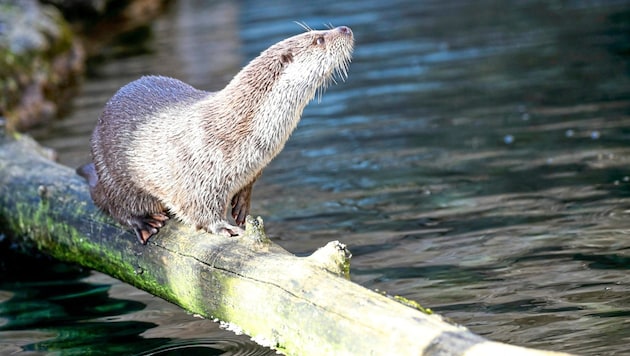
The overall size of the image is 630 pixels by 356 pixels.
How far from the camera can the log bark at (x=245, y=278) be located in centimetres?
282

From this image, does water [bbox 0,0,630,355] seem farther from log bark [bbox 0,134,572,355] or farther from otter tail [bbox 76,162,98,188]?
otter tail [bbox 76,162,98,188]

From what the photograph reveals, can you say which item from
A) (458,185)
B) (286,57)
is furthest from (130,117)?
(458,185)

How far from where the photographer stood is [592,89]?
7.89 metres

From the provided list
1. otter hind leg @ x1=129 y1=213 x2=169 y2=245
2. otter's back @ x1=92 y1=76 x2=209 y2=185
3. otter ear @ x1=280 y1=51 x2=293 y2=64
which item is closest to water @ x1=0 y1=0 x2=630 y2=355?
otter hind leg @ x1=129 y1=213 x2=169 y2=245

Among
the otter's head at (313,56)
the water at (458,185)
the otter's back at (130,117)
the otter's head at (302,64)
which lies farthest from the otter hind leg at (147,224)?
the otter's head at (313,56)

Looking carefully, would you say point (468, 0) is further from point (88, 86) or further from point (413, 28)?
point (88, 86)

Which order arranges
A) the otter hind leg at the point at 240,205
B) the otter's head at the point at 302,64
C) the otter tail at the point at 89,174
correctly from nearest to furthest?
the otter's head at the point at 302,64 < the otter hind leg at the point at 240,205 < the otter tail at the point at 89,174

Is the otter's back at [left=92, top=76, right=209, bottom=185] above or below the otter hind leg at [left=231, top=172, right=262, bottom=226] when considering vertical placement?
above

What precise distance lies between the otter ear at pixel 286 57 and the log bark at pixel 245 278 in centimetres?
73

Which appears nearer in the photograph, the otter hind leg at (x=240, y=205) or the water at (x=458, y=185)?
the water at (x=458, y=185)

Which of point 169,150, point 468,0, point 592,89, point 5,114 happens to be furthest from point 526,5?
point 169,150

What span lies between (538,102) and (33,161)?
406cm

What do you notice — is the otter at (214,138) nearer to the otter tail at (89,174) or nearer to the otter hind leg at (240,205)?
the otter hind leg at (240,205)

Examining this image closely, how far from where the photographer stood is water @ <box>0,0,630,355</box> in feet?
13.7
